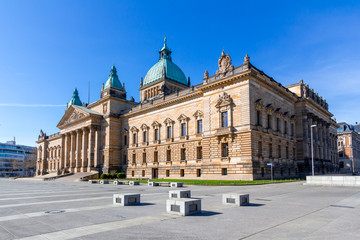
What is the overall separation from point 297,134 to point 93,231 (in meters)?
52.7

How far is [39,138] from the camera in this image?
350 feet

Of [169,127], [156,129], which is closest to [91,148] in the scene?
[156,129]

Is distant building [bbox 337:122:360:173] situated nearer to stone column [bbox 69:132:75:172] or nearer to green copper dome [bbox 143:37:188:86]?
green copper dome [bbox 143:37:188:86]

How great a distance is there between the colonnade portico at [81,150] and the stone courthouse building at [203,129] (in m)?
0.25

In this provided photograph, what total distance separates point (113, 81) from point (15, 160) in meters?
122

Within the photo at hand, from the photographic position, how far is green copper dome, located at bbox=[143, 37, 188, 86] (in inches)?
2923

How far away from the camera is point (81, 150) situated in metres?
72.2

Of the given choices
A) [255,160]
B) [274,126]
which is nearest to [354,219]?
[255,160]

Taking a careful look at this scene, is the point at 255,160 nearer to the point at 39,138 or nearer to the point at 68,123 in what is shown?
the point at 68,123

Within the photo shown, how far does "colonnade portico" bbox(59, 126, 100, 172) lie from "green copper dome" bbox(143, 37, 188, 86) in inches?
826

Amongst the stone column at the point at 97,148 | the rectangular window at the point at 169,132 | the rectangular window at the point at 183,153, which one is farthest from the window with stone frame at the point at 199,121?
the stone column at the point at 97,148

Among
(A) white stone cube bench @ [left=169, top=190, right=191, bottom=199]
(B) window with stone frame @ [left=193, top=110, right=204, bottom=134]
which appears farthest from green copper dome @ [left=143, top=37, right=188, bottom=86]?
(A) white stone cube bench @ [left=169, top=190, right=191, bottom=199]

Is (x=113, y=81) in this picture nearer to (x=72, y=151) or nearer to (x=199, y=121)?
(x=72, y=151)

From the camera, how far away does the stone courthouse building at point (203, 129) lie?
40844 millimetres
